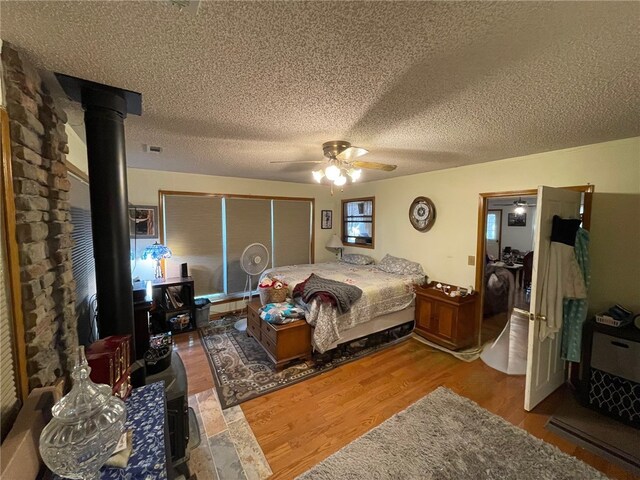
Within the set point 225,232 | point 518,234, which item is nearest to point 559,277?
point 225,232

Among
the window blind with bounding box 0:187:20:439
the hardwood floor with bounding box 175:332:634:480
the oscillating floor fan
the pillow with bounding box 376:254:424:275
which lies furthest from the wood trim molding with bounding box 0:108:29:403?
the pillow with bounding box 376:254:424:275

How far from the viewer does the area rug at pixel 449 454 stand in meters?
1.62

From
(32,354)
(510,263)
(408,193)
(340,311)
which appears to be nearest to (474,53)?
(32,354)

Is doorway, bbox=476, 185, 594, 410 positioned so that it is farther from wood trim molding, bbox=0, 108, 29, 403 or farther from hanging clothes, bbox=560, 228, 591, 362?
wood trim molding, bbox=0, 108, 29, 403

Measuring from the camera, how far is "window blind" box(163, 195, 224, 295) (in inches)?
153

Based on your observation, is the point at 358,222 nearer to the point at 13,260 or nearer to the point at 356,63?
the point at 356,63

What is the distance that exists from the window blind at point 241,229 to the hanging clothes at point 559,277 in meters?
3.85

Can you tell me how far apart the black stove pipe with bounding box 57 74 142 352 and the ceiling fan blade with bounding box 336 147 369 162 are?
4.87ft

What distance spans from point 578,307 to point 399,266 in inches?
79.8

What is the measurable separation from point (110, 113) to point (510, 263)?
22.0 ft

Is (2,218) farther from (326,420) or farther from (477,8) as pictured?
(326,420)

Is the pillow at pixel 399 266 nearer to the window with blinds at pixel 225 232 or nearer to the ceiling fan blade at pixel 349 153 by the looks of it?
the window with blinds at pixel 225 232

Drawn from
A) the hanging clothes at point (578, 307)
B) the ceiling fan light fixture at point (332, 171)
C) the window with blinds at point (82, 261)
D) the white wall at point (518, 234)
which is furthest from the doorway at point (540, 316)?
the white wall at point (518, 234)

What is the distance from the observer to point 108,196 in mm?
1408
